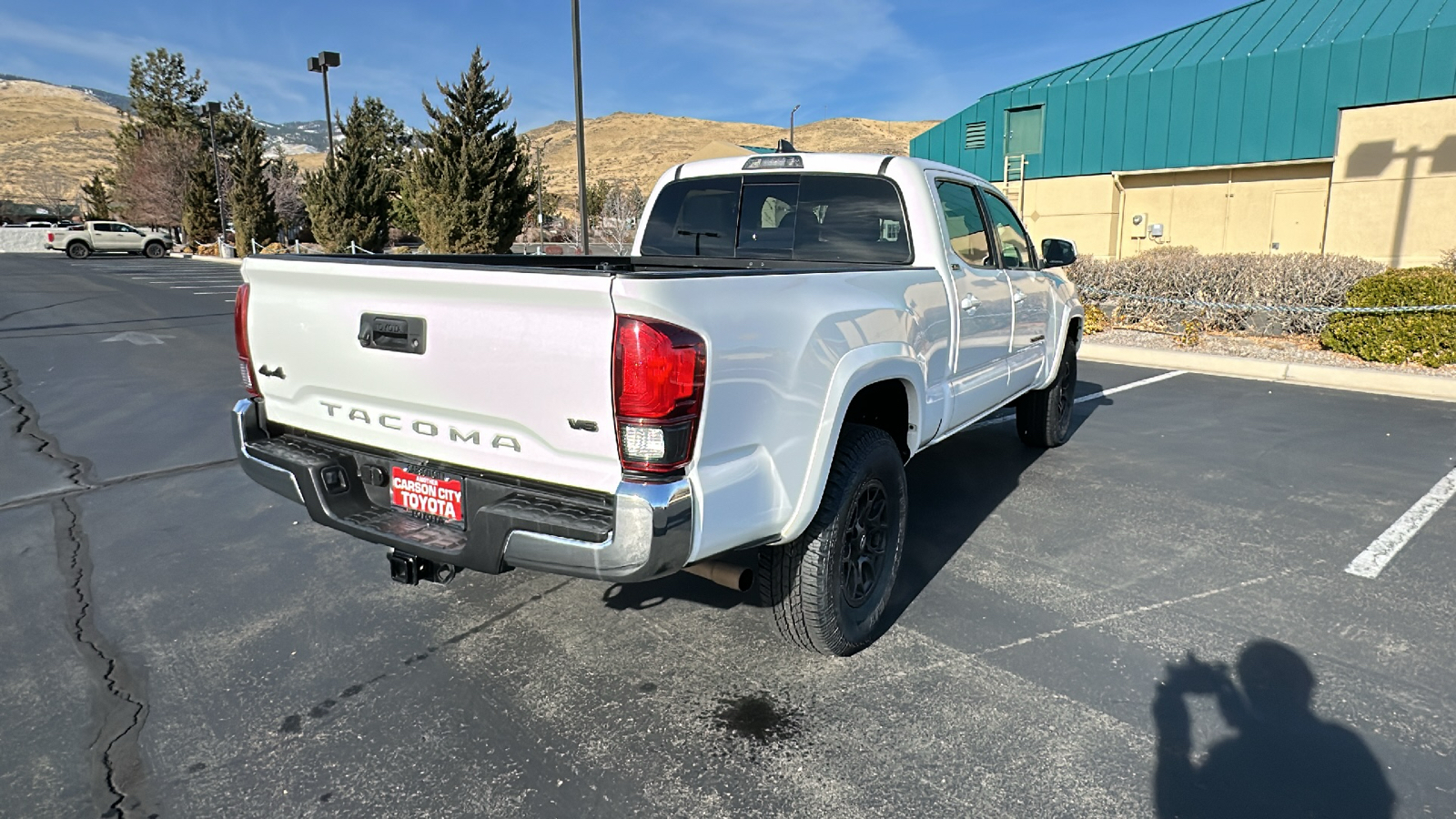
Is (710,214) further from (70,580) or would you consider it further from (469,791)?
(70,580)

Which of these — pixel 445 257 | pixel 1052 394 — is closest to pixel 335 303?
pixel 445 257

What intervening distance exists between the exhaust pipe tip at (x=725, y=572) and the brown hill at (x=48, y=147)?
92.7 meters

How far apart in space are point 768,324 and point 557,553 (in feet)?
3.02

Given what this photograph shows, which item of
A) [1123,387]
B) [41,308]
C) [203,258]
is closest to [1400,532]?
[1123,387]

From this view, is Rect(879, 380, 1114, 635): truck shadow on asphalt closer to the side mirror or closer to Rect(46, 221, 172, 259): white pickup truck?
the side mirror

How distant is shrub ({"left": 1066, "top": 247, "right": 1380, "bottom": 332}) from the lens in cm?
1120

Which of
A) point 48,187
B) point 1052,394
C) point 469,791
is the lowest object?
point 469,791

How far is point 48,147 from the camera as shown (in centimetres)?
10862

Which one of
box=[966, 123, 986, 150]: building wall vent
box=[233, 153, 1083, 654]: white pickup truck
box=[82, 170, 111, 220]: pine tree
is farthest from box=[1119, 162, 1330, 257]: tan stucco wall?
box=[82, 170, 111, 220]: pine tree

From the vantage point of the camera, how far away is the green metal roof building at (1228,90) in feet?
56.6

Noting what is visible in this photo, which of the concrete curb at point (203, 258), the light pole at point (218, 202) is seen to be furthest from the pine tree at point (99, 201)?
the concrete curb at point (203, 258)

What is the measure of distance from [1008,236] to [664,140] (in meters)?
128

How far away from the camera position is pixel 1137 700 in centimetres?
297

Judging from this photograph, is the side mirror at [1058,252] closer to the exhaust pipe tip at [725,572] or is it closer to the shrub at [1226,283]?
the exhaust pipe tip at [725,572]
